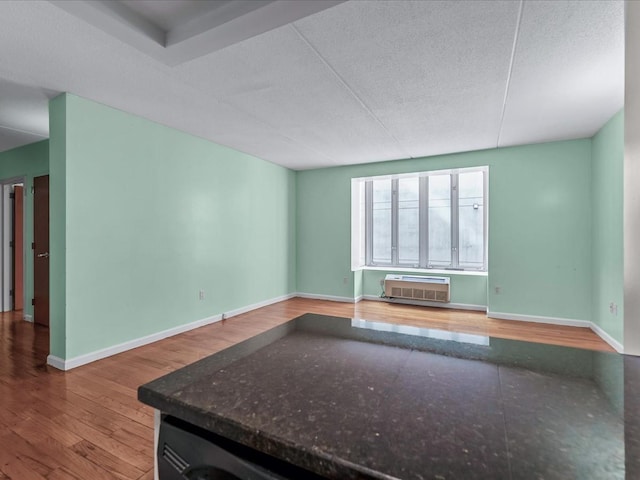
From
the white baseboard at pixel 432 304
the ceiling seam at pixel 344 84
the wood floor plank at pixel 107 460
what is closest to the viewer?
the wood floor plank at pixel 107 460

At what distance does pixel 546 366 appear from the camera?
796 millimetres

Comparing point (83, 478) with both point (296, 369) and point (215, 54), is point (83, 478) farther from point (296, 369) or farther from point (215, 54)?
point (215, 54)

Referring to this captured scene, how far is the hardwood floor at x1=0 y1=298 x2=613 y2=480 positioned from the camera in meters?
1.64

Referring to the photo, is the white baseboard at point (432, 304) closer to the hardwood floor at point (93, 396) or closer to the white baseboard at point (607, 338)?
the hardwood floor at point (93, 396)

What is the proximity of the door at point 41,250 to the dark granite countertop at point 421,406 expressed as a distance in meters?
4.46

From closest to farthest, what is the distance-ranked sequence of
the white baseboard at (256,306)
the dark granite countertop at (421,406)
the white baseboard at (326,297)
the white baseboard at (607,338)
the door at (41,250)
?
the dark granite countertop at (421,406), the white baseboard at (607,338), the door at (41,250), the white baseboard at (256,306), the white baseboard at (326,297)

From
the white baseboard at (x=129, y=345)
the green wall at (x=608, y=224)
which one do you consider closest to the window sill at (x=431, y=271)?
the green wall at (x=608, y=224)

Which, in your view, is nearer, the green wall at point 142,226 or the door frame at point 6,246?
the green wall at point 142,226

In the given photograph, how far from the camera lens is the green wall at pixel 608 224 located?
3.10 metres

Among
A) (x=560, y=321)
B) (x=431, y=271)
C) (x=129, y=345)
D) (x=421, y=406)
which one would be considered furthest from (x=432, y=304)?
(x=421, y=406)

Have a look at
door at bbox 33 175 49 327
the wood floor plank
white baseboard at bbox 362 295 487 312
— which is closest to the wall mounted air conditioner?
white baseboard at bbox 362 295 487 312

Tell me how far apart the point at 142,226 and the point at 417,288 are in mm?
4030

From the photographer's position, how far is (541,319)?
416 centimetres

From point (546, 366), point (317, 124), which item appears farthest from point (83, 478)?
point (317, 124)
